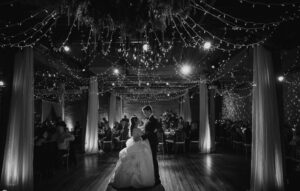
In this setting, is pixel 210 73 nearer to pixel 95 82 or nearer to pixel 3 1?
pixel 95 82

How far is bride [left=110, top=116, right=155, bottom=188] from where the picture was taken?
218 inches

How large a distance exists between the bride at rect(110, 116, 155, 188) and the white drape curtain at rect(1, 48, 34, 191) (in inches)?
66.9

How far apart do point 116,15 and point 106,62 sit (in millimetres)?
7286

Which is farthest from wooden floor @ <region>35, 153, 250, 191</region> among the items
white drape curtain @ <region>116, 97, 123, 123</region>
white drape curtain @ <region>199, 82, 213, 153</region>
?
white drape curtain @ <region>116, 97, 123, 123</region>

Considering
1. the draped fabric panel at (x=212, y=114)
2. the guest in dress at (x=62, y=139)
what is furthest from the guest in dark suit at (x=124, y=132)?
the guest in dress at (x=62, y=139)

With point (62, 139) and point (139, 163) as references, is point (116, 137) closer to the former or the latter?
point (62, 139)

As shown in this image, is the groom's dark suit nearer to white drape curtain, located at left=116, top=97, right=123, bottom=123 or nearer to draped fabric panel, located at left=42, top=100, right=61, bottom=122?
draped fabric panel, located at left=42, top=100, right=61, bottom=122

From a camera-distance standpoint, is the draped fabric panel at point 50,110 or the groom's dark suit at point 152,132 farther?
the draped fabric panel at point 50,110

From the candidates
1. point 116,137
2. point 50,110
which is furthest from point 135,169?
point 50,110

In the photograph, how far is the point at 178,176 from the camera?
6.66 metres

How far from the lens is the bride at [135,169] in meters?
5.53

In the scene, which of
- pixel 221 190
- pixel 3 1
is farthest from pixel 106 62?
pixel 221 190

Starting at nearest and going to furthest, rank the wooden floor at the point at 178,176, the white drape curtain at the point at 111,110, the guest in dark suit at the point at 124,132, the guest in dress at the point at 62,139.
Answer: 1. the wooden floor at the point at 178,176
2. the guest in dress at the point at 62,139
3. the guest in dark suit at the point at 124,132
4. the white drape curtain at the point at 111,110

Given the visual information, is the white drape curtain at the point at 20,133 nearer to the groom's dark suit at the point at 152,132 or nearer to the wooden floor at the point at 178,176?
the wooden floor at the point at 178,176
